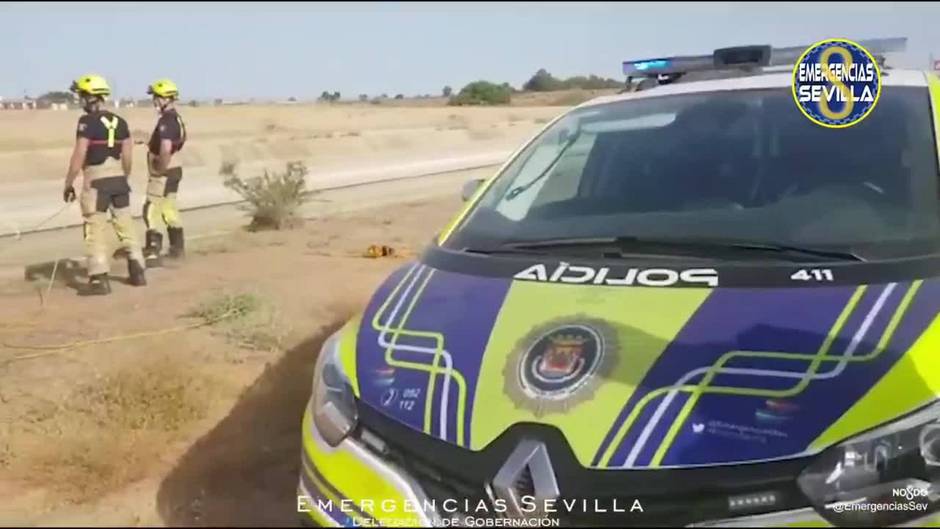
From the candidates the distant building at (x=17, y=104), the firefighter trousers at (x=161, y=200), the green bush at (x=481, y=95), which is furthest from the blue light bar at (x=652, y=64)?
the green bush at (x=481, y=95)

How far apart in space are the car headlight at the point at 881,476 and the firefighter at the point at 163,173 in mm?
9157

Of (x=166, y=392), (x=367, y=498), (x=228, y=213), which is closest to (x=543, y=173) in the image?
(x=367, y=498)

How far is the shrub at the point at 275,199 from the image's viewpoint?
1388 cm

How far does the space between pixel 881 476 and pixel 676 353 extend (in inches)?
21.8

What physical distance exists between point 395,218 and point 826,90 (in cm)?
1138

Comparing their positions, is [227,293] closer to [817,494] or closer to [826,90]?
[826,90]

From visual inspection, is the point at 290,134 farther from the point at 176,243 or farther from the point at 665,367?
the point at 665,367

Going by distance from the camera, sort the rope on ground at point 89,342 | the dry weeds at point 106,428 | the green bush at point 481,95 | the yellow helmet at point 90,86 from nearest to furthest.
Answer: the dry weeds at point 106,428 < the rope on ground at point 89,342 < the yellow helmet at point 90,86 < the green bush at point 481,95

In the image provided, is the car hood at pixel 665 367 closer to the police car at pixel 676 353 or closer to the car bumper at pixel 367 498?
the police car at pixel 676 353

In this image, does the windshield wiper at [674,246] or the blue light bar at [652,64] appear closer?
the windshield wiper at [674,246]

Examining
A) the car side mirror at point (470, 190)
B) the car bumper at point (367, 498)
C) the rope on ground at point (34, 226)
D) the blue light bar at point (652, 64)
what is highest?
the blue light bar at point (652, 64)

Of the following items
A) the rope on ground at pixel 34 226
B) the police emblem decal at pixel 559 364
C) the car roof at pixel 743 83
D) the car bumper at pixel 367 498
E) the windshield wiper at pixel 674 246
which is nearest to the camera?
the car bumper at pixel 367 498

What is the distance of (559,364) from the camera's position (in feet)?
8.75

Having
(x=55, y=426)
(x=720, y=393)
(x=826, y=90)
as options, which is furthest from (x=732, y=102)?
(x=55, y=426)
